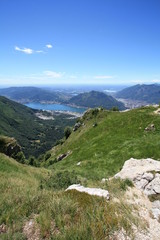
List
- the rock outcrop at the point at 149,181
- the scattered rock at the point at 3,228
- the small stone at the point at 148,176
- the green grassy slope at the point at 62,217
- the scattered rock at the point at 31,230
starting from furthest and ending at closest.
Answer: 1. the small stone at the point at 148,176
2. the rock outcrop at the point at 149,181
3. the scattered rock at the point at 3,228
4. the scattered rock at the point at 31,230
5. the green grassy slope at the point at 62,217

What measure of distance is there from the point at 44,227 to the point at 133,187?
8853 mm

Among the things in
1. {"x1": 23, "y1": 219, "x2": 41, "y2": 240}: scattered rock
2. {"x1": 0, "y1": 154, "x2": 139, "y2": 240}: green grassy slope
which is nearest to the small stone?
{"x1": 0, "y1": 154, "x2": 139, "y2": 240}: green grassy slope

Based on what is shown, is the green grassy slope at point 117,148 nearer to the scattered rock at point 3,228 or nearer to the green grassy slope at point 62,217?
the green grassy slope at point 62,217

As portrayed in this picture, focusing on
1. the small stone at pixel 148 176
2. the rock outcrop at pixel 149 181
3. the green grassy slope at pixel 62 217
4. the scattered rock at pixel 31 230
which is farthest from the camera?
the small stone at pixel 148 176

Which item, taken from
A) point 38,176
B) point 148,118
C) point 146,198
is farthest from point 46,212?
point 148,118

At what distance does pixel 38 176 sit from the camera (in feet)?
71.0

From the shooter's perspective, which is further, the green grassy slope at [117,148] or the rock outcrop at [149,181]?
the green grassy slope at [117,148]

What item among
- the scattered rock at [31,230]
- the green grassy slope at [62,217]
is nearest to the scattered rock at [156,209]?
the green grassy slope at [62,217]

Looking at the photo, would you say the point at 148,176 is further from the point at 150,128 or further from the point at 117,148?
the point at 150,128

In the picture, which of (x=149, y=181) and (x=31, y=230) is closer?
(x=31, y=230)

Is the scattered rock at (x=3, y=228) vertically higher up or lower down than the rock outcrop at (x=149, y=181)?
higher up

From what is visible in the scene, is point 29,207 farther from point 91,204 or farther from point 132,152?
point 132,152

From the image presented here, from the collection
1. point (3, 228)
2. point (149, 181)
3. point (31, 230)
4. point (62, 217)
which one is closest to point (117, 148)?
point (149, 181)

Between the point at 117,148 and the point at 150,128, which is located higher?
the point at 150,128
